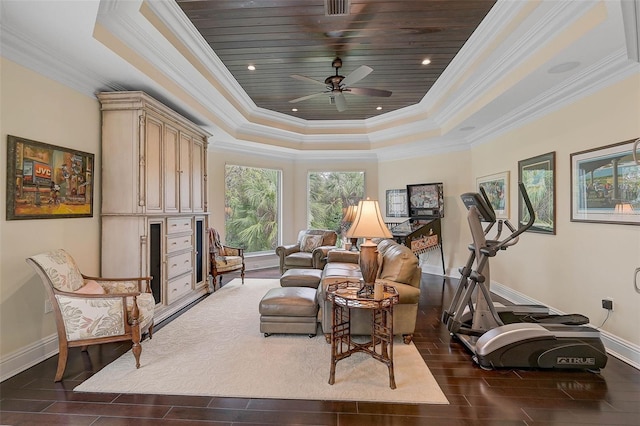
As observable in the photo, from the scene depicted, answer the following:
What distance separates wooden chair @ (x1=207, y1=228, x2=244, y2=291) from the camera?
17.7 ft

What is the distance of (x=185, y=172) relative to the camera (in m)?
4.66

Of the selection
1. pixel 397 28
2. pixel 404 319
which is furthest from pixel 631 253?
pixel 397 28

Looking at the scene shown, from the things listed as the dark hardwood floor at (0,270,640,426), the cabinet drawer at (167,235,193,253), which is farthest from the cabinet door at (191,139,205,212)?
the dark hardwood floor at (0,270,640,426)

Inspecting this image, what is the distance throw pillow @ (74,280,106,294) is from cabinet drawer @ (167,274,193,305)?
1063 mm

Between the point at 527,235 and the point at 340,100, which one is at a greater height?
the point at 340,100

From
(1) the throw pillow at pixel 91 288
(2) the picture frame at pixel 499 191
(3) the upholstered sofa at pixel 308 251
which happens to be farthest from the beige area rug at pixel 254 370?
(2) the picture frame at pixel 499 191

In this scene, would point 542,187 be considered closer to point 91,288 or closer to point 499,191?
point 499,191

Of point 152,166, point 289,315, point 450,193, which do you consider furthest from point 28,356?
point 450,193

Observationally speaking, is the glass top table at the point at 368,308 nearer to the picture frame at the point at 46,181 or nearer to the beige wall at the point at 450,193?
the picture frame at the point at 46,181

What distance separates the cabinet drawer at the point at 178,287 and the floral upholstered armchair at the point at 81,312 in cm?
132

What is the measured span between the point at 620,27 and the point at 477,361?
9.82 feet

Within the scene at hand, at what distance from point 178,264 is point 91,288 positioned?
140 centimetres

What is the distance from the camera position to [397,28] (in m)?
3.41

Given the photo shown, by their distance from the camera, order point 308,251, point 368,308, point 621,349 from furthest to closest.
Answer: point 308,251 < point 621,349 < point 368,308
